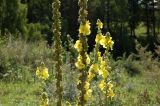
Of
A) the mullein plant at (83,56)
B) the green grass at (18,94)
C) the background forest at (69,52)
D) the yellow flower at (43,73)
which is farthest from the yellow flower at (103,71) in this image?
the green grass at (18,94)

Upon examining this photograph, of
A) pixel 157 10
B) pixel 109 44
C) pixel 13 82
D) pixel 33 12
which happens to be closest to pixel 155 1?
pixel 157 10

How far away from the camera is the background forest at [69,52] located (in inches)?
379

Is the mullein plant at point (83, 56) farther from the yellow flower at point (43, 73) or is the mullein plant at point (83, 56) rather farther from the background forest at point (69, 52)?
the yellow flower at point (43, 73)

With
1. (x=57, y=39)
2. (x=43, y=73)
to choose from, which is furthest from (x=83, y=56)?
(x=43, y=73)

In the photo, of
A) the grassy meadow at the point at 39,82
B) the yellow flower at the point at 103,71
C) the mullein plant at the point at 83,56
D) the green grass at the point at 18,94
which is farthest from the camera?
the green grass at the point at 18,94

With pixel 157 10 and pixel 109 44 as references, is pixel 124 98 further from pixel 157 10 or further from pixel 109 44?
pixel 157 10

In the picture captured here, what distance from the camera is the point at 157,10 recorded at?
45.9 m

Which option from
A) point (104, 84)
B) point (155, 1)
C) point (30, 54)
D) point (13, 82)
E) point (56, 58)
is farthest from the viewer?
point (155, 1)

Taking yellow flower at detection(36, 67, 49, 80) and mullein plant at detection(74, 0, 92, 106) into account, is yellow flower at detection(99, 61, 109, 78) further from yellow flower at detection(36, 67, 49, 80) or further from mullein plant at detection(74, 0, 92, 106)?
mullein plant at detection(74, 0, 92, 106)

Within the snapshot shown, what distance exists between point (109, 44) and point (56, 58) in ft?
7.37

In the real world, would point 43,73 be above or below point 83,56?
below

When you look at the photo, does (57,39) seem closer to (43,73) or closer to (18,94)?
(43,73)

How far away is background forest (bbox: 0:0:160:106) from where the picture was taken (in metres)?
9.62

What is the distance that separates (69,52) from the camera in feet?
41.5
